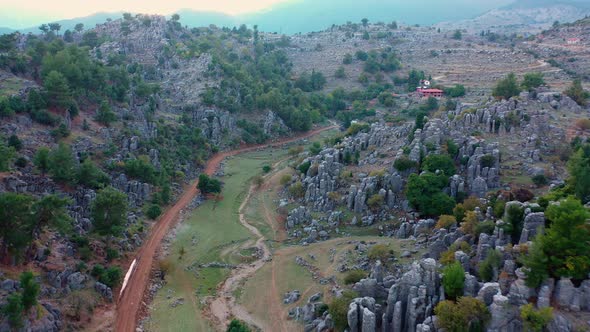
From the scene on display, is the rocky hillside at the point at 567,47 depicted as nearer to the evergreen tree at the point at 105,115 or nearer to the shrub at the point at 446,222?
the shrub at the point at 446,222

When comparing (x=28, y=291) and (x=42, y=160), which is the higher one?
(x=42, y=160)

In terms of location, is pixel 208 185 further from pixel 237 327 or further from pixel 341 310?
pixel 341 310

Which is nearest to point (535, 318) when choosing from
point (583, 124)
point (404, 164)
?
point (404, 164)

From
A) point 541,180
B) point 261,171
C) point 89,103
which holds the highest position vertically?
point 89,103

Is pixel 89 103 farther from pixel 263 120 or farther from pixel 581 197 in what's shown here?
pixel 581 197

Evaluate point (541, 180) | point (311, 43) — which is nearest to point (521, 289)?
point (541, 180)

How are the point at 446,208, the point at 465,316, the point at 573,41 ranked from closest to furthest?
the point at 465,316, the point at 446,208, the point at 573,41
